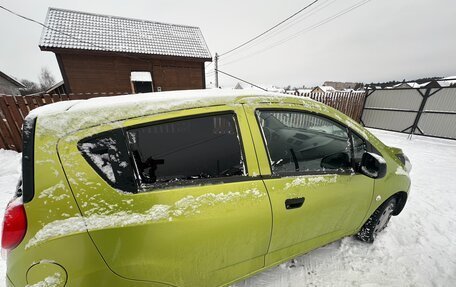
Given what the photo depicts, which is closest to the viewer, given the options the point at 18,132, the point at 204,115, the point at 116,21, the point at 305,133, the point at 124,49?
the point at 204,115

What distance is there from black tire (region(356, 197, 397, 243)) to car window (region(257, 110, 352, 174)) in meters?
1.02

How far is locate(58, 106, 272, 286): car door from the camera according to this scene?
1014mm

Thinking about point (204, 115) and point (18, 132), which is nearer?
→ point (204, 115)

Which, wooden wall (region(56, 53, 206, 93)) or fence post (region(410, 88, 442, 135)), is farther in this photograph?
wooden wall (region(56, 53, 206, 93))

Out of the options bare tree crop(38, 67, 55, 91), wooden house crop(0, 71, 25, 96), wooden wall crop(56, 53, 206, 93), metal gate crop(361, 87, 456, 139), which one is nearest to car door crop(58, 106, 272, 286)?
metal gate crop(361, 87, 456, 139)

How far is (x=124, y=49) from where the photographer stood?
36.0 feet

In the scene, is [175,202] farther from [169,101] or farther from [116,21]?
[116,21]

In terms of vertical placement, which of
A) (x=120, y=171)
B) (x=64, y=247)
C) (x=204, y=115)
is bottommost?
(x=64, y=247)

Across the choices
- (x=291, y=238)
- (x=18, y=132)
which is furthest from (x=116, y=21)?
(x=291, y=238)

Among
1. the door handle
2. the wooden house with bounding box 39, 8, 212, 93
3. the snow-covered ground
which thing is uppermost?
the wooden house with bounding box 39, 8, 212, 93

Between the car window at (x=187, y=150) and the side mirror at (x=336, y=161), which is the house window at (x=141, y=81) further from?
the side mirror at (x=336, y=161)

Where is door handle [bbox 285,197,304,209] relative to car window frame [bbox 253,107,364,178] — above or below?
below

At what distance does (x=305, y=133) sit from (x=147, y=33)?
13.8 meters

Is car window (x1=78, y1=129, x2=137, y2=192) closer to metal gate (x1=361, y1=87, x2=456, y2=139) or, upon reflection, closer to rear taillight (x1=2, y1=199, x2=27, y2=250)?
rear taillight (x1=2, y1=199, x2=27, y2=250)
